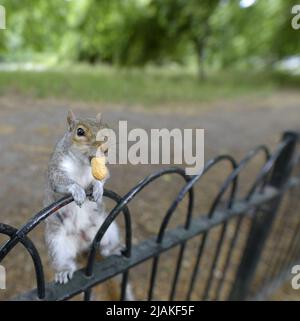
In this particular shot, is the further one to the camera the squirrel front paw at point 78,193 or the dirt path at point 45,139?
the dirt path at point 45,139

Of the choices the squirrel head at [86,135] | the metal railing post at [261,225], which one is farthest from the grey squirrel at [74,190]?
the metal railing post at [261,225]

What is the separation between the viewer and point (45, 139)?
782mm

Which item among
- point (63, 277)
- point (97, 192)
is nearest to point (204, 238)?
point (63, 277)

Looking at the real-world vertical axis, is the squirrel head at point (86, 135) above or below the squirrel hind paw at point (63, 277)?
above

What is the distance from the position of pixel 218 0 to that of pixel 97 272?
232 inches

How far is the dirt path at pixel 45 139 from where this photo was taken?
509 millimetres

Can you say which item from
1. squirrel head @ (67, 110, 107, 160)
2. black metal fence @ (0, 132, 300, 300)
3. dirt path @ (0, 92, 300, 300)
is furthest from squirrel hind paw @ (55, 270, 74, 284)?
squirrel head @ (67, 110, 107, 160)

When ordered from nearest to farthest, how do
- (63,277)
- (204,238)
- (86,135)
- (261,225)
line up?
(86,135), (63,277), (204,238), (261,225)

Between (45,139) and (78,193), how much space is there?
511 millimetres

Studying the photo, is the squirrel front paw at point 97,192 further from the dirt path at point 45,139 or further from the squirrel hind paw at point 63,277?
the squirrel hind paw at point 63,277

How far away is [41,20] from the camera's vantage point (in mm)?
1835

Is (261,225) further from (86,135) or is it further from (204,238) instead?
(86,135)
